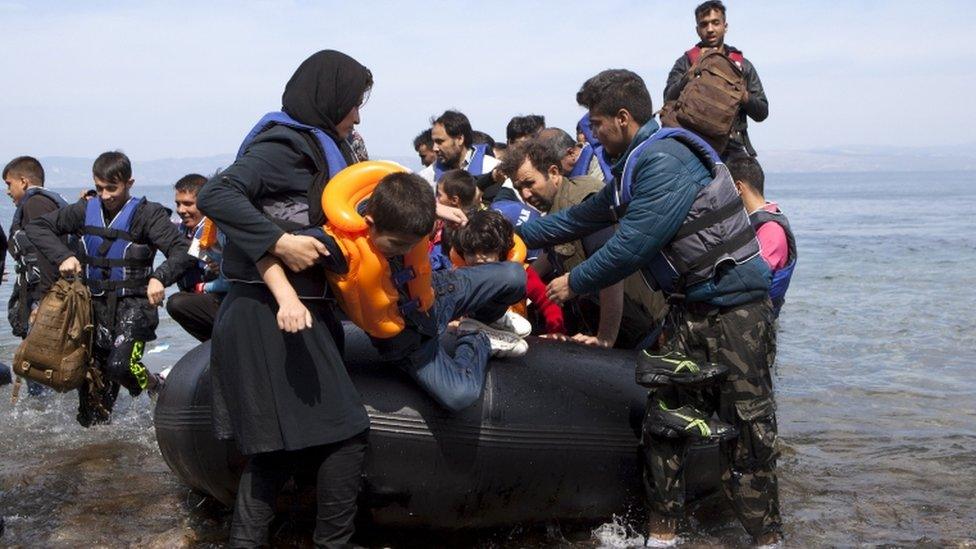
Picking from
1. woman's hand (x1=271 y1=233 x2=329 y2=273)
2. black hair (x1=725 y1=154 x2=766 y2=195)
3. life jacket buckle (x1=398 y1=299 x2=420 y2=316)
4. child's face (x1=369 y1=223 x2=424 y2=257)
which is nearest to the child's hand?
woman's hand (x1=271 y1=233 x2=329 y2=273)

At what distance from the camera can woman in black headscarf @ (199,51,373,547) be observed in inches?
161

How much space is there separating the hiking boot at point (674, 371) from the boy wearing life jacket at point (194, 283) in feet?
8.85

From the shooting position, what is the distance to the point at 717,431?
4789 millimetres

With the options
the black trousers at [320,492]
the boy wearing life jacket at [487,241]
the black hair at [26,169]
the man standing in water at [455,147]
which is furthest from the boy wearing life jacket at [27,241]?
the black trousers at [320,492]

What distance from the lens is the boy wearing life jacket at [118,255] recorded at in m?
7.39

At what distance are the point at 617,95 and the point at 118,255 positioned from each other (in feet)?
13.2

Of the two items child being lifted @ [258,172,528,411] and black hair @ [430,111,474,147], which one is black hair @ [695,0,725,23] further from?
child being lifted @ [258,172,528,411]

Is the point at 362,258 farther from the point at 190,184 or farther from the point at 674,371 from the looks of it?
the point at 190,184

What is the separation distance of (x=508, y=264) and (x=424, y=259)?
0.80 meters

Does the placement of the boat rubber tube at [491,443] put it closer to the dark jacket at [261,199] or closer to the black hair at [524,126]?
the dark jacket at [261,199]

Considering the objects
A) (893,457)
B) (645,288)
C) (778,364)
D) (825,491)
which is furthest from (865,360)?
(645,288)

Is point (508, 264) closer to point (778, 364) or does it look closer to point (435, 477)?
point (435, 477)

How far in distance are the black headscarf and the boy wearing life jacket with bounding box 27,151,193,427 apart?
3504 millimetres

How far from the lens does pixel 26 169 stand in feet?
28.2
